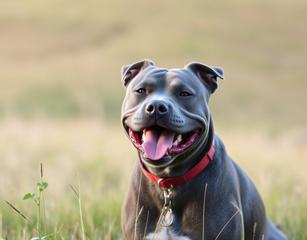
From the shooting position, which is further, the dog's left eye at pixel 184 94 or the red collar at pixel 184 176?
the red collar at pixel 184 176

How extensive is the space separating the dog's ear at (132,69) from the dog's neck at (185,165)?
590mm

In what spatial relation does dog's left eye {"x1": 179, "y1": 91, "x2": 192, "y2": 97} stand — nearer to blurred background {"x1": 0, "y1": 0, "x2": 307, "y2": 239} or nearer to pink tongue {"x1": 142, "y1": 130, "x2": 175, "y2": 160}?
pink tongue {"x1": 142, "y1": 130, "x2": 175, "y2": 160}

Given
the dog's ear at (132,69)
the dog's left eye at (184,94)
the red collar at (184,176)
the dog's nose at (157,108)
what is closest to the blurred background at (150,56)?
the dog's ear at (132,69)

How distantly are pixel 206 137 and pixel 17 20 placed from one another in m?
37.3

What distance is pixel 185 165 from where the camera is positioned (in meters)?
4.84

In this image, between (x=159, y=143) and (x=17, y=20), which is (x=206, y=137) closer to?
(x=159, y=143)

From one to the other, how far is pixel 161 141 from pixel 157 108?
206 mm

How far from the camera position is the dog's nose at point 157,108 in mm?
4441

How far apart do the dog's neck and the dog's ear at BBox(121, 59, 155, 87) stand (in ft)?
1.94

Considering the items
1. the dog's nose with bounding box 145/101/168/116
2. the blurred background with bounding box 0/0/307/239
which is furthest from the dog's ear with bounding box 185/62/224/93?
the blurred background with bounding box 0/0/307/239

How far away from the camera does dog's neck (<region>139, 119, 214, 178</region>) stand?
4816 mm

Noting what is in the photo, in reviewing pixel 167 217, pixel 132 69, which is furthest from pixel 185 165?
pixel 132 69

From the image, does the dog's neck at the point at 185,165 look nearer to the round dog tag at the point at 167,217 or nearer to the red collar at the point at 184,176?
the red collar at the point at 184,176

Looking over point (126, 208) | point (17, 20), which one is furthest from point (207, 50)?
point (126, 208)
